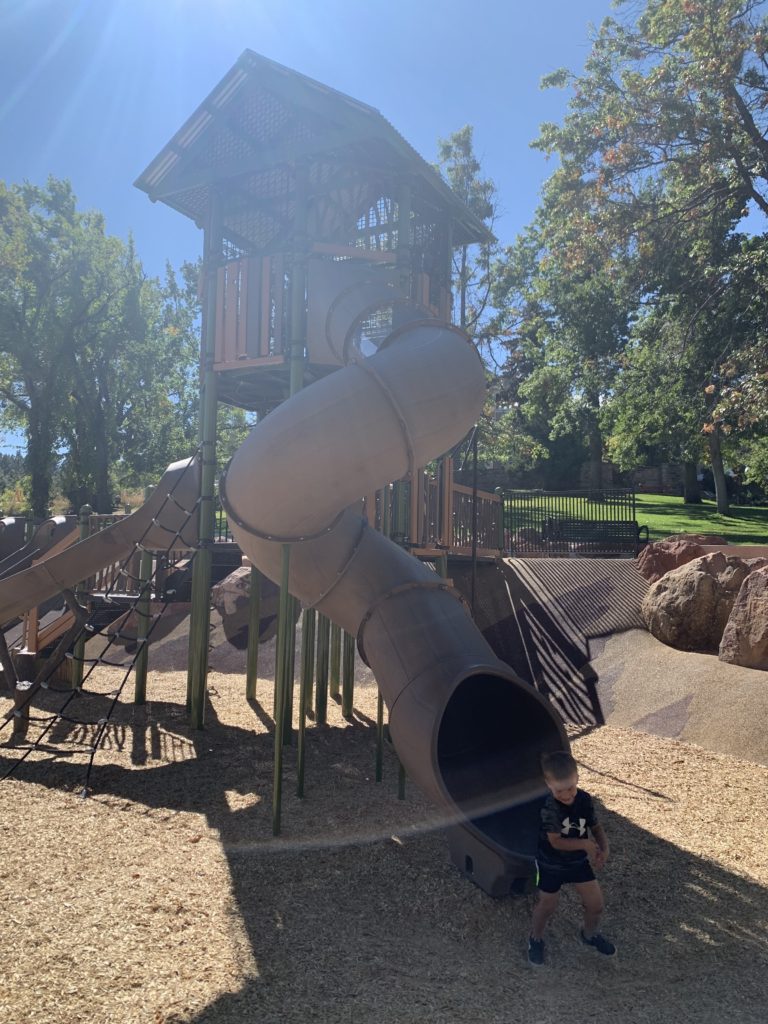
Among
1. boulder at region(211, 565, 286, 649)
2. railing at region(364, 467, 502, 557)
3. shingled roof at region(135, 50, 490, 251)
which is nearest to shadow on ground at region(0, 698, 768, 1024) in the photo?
railing at region(364, 467, 502, 557)

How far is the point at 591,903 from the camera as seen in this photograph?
3.84 m

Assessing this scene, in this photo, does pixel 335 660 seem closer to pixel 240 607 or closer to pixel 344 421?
pixel 240 607

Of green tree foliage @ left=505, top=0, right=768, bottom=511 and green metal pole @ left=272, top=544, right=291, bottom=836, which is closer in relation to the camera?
green metal pole @ left=272, top=544, right=291, bottom=836

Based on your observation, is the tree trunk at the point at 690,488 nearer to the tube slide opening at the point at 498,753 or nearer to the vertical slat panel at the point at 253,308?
the vertical slat panel at the point at 253,308

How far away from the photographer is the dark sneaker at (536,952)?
12.3 ft

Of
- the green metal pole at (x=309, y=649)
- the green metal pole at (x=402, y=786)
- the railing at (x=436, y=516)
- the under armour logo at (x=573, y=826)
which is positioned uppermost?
the railing at (x=436, y=516)

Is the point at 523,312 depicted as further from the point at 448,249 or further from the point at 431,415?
the point at 431,415

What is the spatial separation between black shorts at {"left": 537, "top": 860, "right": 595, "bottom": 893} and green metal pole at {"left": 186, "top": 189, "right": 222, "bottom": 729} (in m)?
5.38

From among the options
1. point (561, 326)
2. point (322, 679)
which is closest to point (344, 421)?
point (322, 679)

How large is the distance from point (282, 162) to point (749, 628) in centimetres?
781

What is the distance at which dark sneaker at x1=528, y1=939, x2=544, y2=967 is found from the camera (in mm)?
3750

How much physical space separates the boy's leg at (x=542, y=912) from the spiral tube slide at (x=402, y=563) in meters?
0.50

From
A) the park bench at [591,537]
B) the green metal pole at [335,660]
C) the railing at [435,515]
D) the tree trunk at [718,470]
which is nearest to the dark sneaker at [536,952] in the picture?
the railing at [435,515]

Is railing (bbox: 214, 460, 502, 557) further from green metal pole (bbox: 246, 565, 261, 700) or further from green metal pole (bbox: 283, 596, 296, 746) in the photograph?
green metal pole (bbox: 283, 596, 296, 746)
